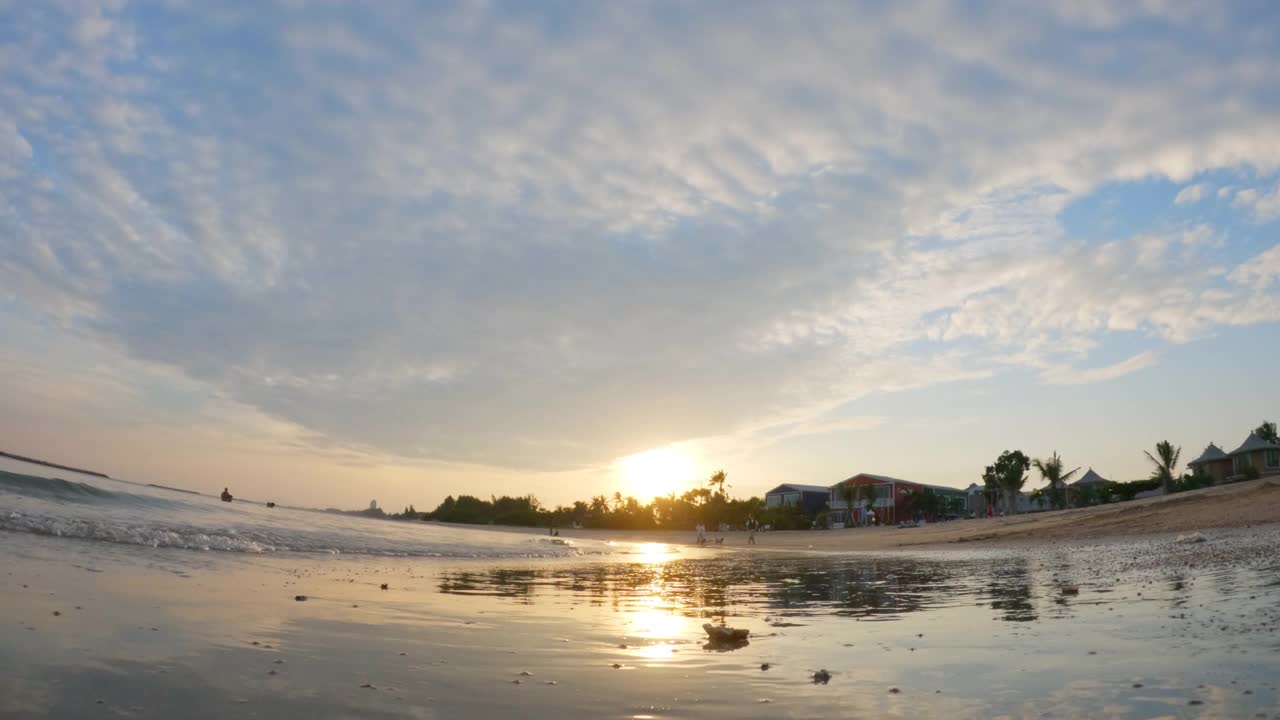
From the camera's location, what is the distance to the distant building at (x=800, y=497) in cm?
11826

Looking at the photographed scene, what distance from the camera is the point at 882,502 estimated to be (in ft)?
354

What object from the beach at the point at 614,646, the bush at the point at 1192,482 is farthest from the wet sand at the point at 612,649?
the bush at the point at 1192,482

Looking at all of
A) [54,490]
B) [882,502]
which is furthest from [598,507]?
[54,490]

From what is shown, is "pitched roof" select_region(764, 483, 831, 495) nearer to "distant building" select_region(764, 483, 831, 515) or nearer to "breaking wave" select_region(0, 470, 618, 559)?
"distant building" select_region(764, 483, 831, 515)

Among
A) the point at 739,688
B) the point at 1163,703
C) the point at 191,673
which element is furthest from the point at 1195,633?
the point at 191,673

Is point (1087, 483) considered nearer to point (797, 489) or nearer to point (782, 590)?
point (797, 489)

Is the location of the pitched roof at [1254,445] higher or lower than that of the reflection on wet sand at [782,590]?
higher

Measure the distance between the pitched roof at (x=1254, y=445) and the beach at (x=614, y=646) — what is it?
247ft

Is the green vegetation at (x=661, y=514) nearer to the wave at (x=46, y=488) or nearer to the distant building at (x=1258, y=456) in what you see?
the distant building at (x=1258, y=456)

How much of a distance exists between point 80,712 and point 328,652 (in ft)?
7.69

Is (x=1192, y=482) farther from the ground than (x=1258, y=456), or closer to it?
closer to it

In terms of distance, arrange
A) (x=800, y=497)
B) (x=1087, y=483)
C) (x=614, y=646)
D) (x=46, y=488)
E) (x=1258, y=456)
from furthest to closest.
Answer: (x=800, y=497) → (x=1087, y=483) → (x=1258, y=456) → (x=46, y=488) → (x=614, y=646)

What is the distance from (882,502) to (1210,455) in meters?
41.1

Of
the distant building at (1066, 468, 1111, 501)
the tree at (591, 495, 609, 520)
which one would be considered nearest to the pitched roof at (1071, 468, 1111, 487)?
the distant building at (1066, 468, 1111, 501)
